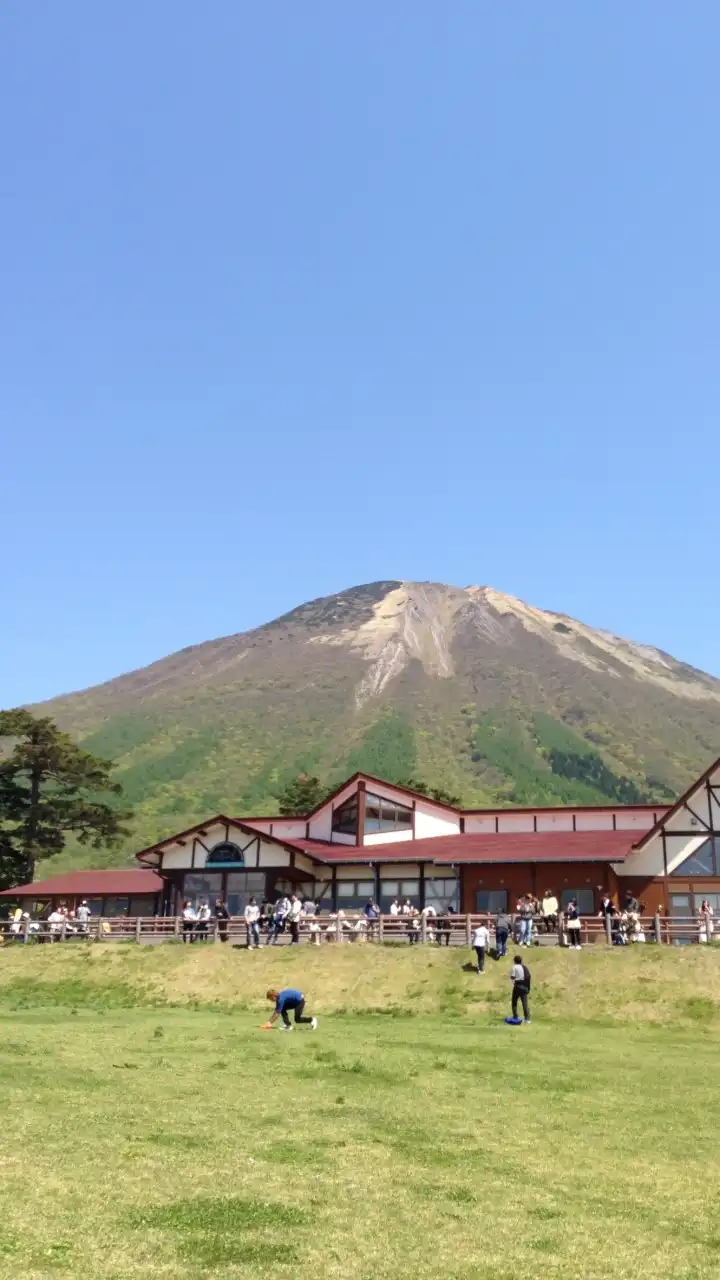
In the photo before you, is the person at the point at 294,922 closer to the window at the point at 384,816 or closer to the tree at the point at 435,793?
the window at the point at 384,816

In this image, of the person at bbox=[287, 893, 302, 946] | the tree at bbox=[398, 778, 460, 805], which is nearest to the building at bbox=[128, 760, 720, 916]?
the person at bbox=[287, 893, 302, 946]

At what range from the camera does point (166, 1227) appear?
9.19 m

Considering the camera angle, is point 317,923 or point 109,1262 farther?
point 317,923

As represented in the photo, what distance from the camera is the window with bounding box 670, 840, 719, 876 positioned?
39531mm

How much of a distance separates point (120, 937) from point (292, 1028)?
51.6 ft

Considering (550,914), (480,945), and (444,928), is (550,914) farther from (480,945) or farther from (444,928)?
(480,945)

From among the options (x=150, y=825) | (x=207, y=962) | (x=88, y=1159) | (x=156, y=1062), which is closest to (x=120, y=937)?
(x=207, y=962)

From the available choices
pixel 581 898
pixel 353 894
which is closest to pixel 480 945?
pixel 581 898

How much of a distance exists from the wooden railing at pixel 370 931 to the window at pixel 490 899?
6.00m

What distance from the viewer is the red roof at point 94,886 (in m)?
51.3

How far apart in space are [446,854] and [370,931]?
837 cm

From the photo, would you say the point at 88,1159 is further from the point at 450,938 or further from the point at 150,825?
the point at 150,825

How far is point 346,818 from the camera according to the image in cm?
4941

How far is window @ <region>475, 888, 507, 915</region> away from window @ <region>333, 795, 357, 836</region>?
8.22 metres
